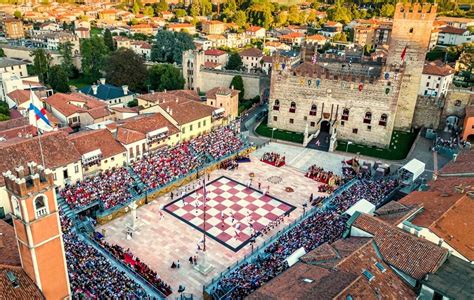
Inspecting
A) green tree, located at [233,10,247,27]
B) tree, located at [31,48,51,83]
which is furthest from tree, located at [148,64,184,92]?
green tree, located at [233,10,247,27]

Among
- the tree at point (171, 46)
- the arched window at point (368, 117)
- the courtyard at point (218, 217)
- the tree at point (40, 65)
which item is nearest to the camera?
the courtyard at point (218, 217)

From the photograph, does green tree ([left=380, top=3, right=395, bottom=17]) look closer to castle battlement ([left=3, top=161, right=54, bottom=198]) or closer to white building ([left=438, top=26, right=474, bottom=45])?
white building ([left=438, top=26, right=474, bottom=45])

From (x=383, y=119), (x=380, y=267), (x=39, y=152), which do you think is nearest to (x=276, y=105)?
(x=383, y=119)

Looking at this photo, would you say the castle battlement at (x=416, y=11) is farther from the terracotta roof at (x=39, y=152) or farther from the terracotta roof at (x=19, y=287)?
the terracotta roof at (x=19, y=287)

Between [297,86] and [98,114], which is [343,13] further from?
[98,114]

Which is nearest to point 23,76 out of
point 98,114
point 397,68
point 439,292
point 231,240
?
point 98,114

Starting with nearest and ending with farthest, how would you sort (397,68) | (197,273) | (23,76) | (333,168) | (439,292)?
1. (439,292)
2. (197,273)
3. (333,168)
4. (397,68)
5. (23,76)

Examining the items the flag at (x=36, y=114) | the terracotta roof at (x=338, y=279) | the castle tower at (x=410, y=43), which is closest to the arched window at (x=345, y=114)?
the castle tower at (x=410, y=43)
